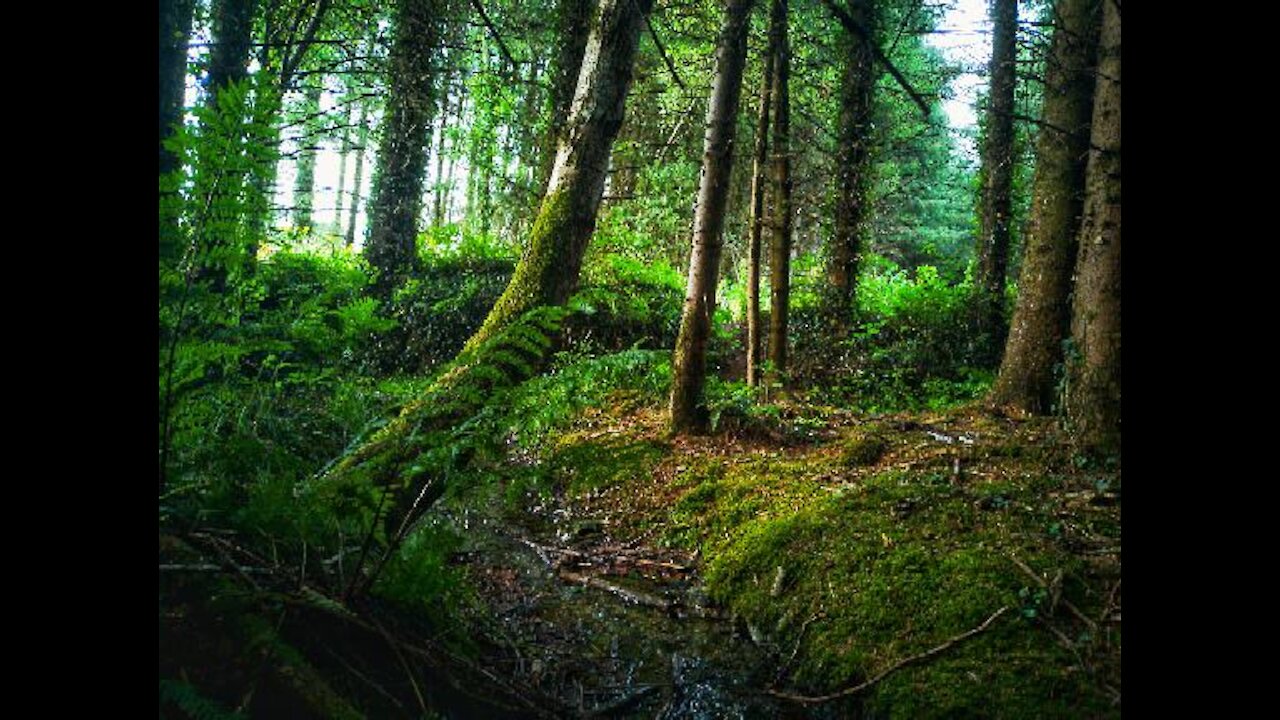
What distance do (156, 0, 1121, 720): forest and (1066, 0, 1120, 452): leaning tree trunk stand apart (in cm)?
2

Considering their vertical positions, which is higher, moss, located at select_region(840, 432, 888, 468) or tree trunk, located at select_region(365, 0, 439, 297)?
tree trunk, located at select_region(365, 0, 439, 297)

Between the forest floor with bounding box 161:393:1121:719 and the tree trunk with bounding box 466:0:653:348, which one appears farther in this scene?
the tree trunk with bounding box 466:0:653:348

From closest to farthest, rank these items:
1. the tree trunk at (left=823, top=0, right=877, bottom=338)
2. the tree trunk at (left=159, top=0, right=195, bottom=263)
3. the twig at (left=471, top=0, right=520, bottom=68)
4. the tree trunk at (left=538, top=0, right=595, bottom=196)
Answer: the twig at (left=471, top=0, right=520, bottom=68) < the tree trunk at (left=159, top=0, right=195, bottom=263) < the tree trunk at (left=538, top=0, right=595, bottom=196) < the tree trunk at (left=823, top=0, right=877, bottom=338)

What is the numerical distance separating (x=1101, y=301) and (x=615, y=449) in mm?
3890

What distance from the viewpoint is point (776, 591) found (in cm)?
407

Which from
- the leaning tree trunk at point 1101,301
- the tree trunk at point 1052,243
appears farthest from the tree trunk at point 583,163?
the tree trunk at point 1052,243

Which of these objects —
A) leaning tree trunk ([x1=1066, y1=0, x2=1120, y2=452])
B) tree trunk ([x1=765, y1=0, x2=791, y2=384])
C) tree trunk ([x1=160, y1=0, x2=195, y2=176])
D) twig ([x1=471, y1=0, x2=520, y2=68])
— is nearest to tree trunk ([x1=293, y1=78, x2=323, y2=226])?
tree trunk ([x1=160, y1=0, x2=195, y2=176])

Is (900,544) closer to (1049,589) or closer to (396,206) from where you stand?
(1049,589)

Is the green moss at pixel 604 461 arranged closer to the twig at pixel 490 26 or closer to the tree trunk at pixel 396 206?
the twig at pixel 490 26

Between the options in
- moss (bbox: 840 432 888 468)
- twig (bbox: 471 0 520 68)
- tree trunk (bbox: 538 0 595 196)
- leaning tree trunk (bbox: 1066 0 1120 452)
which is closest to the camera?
twig (bbox: 471 0 520 68)

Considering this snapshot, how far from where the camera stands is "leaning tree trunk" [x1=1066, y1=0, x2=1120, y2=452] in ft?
16.0

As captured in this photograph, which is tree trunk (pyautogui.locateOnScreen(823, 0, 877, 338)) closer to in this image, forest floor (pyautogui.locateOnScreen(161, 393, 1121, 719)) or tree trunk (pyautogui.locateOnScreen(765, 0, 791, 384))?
tree trunk (pyautogui.locateOnScreen(765, 0, 791, 384))
